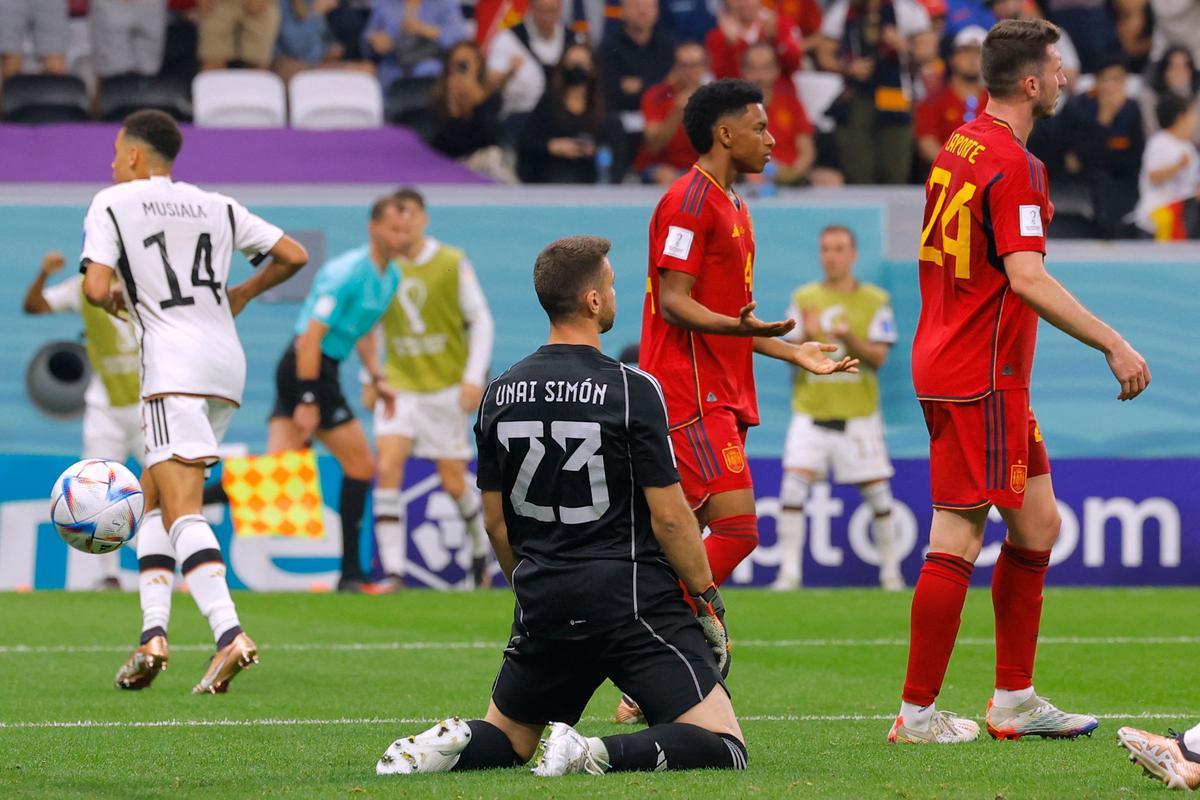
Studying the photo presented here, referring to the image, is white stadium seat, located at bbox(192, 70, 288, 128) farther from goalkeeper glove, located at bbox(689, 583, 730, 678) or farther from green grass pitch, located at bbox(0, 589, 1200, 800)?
goalkeeper glove, located at bbox(689, 583, 730, 678)

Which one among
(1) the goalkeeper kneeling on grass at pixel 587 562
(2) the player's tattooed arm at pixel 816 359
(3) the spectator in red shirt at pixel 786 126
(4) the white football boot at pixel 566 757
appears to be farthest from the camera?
(3) the spectator in red shirt at pixel 786 126

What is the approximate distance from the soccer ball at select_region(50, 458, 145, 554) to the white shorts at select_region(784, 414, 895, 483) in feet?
25.8

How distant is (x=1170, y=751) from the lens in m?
4.94

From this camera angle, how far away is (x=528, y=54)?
17.9 meters

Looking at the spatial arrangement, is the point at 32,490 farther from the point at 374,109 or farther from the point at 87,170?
the point at 374,109

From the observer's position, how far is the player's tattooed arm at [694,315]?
6465mm

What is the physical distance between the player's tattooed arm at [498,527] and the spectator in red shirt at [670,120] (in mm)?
11540

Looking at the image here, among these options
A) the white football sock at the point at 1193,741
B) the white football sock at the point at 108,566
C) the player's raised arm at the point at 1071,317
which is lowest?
the white football sock at the point at 108,566

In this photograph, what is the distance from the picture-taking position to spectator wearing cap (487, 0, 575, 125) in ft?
58.3

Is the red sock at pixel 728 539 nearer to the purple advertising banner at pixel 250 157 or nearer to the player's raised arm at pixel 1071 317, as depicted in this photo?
the player's raised arm at pixel 1071 317

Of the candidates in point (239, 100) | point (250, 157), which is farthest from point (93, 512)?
point (239, 100)

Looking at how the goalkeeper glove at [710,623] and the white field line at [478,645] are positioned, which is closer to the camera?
the goalkeeper glove at [710,623]

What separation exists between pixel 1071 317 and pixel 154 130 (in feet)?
14.0

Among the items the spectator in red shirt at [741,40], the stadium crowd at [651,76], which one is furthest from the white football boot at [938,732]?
the spectator in red shirt at [741,40]
